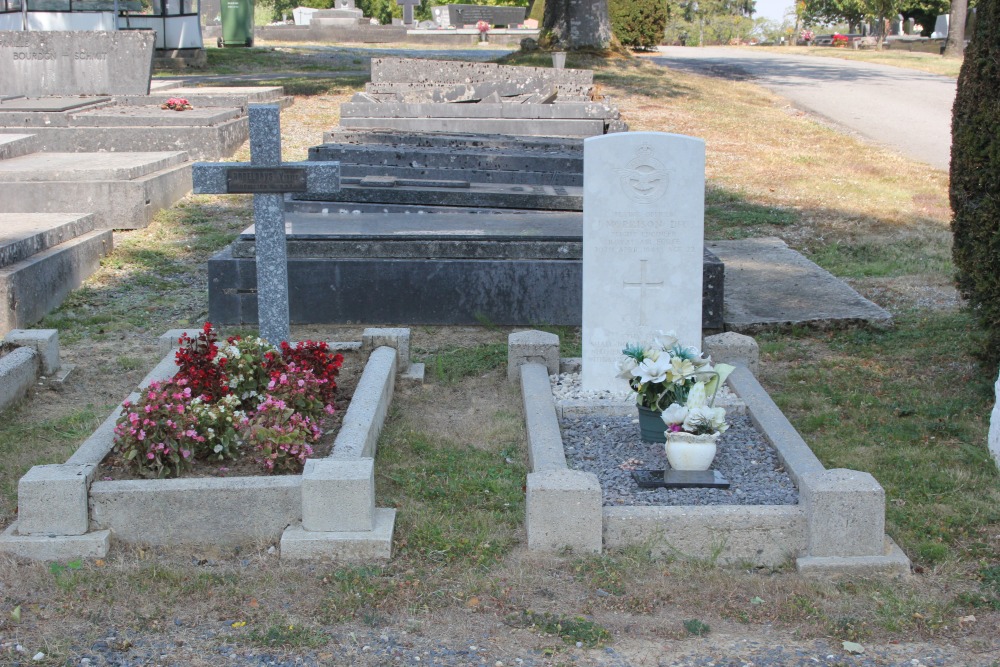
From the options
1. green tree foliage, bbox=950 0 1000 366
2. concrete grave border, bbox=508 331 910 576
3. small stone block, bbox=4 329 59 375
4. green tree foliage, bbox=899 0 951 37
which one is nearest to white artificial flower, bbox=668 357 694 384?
concrete grave border, bbox=508 331 910 576

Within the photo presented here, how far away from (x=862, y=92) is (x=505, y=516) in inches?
860

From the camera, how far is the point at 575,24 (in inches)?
981

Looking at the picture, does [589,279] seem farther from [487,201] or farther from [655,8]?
[655,8]

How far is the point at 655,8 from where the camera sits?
1300 inches

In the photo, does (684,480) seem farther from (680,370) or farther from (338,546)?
(338,546)

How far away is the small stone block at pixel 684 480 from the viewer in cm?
478

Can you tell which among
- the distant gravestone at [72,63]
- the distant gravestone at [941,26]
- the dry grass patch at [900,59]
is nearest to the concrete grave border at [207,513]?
the distant gravestone at [72,63]

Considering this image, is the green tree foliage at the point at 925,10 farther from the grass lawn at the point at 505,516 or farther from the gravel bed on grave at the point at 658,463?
the gravel bed on grave at the point at 658,463

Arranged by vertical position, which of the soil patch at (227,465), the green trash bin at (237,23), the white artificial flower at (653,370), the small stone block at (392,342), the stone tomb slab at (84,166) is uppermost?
the green trash bin at (237,23)

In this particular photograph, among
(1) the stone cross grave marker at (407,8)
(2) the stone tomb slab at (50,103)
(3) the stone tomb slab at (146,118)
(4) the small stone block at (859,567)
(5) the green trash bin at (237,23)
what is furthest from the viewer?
(1) the stone cross grave marker at (407,8)

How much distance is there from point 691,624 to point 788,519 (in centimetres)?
74

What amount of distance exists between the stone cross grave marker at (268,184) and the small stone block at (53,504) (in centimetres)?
184

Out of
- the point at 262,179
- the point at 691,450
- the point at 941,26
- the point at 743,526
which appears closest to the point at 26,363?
the point at 262,179

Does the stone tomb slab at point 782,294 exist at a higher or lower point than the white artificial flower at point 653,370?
lower
